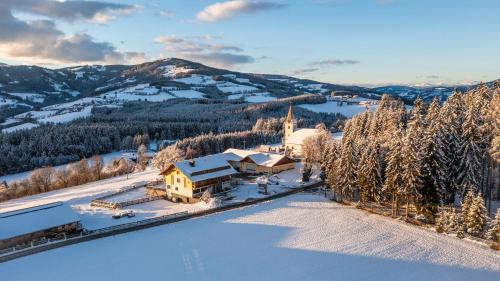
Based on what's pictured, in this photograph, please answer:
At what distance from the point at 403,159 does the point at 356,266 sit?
14.2 metres

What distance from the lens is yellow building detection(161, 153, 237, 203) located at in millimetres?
47625

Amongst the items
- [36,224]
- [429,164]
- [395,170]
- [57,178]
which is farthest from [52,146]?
[429,164]

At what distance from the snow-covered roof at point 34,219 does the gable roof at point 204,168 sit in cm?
1453

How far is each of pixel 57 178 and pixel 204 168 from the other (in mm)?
38128

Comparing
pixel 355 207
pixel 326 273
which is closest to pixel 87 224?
pixel 326 273

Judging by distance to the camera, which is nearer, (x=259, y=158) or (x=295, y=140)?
(x=259, y=158)

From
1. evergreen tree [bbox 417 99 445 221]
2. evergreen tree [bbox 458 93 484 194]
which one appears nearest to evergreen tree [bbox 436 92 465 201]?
evergreen tree [bbox 417 99 445 221]

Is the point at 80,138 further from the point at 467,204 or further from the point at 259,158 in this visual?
the point at 467,204

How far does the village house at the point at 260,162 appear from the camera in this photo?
6147 centimetres

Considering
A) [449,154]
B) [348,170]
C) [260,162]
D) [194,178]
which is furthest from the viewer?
[260,162]

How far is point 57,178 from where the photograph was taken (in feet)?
237

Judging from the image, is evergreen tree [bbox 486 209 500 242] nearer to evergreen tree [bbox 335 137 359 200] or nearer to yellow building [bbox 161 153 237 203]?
evergreen tree [bbox 335 137 359 200]

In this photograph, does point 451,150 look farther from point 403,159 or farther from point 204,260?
point 204,260

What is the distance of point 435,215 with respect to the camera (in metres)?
39.3
